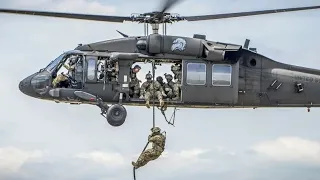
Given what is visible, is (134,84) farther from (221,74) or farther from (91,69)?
(221,74)

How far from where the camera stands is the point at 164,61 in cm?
2733

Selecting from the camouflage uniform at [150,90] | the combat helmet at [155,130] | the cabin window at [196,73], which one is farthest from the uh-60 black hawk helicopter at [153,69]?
the combat helmet at [155,130]

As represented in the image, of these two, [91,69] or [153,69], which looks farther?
[153,69]

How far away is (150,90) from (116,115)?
4.07ft

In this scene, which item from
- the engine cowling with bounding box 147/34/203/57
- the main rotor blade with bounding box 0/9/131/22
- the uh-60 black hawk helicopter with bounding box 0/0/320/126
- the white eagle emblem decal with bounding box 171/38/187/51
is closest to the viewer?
the main rotor blade with bounding box 0/9/131/22

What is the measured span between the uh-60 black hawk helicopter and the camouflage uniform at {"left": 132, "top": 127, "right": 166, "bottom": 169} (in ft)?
6.90

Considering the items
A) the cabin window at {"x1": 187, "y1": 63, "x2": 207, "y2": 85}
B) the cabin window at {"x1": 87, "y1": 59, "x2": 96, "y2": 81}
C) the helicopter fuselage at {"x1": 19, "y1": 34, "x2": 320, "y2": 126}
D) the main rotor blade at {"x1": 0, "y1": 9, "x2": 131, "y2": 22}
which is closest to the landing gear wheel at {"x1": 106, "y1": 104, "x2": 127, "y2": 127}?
the helicopter fuselage at {"x1": 19, "y1": 34, "x2": 320, "y2": 126}

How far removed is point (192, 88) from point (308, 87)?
12.1ft

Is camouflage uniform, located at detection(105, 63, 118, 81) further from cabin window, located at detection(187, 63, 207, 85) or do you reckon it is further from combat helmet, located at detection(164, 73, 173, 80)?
cabin window, located at detection(187, 63, 207, 85)

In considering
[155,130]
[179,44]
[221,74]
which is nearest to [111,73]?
[179,44]

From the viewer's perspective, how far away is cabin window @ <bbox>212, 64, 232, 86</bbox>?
27.2m

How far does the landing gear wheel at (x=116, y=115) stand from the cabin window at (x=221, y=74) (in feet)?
9.10

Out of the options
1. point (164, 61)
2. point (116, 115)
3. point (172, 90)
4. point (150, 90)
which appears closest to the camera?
point (116, 115)

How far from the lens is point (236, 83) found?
27.4m
